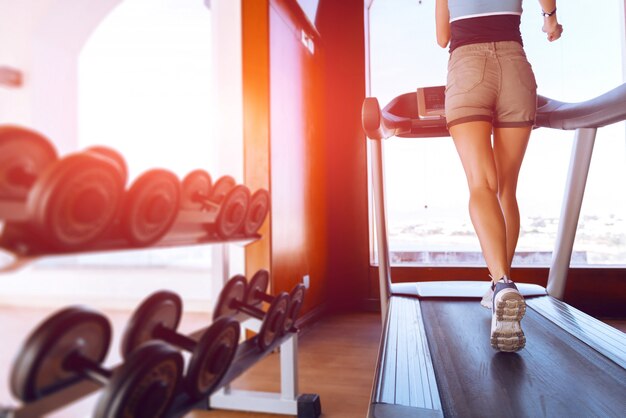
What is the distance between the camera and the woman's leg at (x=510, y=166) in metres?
1.50

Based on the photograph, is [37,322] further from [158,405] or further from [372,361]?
[372,361]

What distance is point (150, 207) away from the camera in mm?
836

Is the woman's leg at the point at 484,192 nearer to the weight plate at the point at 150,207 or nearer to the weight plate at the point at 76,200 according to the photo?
the weight plate at the point at 150,207

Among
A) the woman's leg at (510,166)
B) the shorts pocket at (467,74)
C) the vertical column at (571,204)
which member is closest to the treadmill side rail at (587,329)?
the vertical column at (571,204)

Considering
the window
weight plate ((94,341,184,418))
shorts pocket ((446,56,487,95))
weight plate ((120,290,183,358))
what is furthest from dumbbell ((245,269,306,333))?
shorts pocket ((446,56,487,95))

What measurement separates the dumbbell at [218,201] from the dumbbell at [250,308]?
8.9 inches

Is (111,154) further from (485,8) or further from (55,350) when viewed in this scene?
(485,8)

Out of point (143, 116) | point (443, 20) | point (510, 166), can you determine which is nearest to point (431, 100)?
point (443, 20)

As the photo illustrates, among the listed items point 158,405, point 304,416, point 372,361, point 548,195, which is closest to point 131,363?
point 158,405

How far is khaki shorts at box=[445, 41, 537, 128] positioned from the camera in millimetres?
1392

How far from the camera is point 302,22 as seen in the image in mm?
2873

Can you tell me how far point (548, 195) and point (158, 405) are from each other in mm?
2894

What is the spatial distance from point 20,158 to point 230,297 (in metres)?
0.81

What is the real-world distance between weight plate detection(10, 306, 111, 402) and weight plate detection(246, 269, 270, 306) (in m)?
0.64
